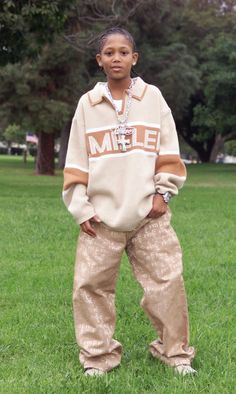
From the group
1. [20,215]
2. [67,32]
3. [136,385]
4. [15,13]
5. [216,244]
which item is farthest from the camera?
[67,32]

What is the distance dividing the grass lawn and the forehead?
179 cm

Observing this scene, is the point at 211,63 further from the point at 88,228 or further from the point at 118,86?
the point at 88,228

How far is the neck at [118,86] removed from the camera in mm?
3566

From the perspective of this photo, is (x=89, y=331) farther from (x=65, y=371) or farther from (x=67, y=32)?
(x=67, y=32)

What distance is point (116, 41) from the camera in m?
3.50

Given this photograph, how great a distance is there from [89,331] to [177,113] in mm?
31578

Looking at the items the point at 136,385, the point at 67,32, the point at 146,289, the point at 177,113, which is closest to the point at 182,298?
the point at 146,289

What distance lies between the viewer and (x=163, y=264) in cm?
349

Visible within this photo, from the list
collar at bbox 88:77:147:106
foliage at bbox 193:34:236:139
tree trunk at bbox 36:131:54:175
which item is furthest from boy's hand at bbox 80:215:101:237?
foliage at bbox 193:34:236:139

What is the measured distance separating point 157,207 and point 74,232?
18.1 ft

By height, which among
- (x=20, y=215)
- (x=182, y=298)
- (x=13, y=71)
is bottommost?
(x=20, y=215)

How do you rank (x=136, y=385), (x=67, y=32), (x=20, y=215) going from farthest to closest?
(x=67, y=32)
(x=20, y=215)
(x=136, y=385)

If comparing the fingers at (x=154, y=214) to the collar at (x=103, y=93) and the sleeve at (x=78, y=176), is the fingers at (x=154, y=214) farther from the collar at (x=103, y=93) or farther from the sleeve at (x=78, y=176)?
the collar at (x=103, y=93)

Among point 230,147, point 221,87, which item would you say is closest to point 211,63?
point 221,87
